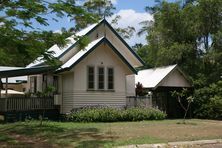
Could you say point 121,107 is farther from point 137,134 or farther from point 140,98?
point 137,134

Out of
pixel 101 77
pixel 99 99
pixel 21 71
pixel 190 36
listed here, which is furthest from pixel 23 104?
pixel 190 36

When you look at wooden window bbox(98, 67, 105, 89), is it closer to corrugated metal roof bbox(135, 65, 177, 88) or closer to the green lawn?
corrugated metal roof bbox(135, 65, 177, 88)

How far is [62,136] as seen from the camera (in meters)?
17.8

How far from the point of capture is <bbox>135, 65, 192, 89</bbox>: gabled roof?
1302 inches

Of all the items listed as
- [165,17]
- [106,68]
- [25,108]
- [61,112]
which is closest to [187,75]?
→ [165,17]

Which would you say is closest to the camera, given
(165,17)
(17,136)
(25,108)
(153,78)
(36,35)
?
(17,136)

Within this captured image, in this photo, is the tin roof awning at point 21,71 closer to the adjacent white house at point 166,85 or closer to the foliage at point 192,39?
the adjacent white house at point 166,85

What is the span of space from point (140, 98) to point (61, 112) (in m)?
5.97

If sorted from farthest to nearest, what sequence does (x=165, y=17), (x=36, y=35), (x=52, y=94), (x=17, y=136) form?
(x=165, y=17) < (x=52, y=94) < (x=36, y=35) < (x=17, y=136)

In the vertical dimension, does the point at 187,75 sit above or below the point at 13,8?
below

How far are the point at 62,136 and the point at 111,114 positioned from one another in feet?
30.5

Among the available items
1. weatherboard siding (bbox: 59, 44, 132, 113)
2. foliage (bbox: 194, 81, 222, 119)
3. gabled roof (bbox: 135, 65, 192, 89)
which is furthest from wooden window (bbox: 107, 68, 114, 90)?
foliage (bbox: 194, 81, 222, 119)

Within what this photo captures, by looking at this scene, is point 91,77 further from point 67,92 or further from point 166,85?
point 166,85

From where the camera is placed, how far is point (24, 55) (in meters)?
19.0
